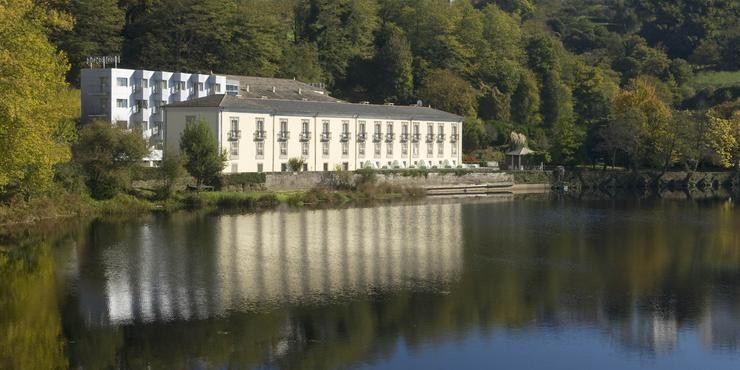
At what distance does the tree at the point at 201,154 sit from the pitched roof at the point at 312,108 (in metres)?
4.93

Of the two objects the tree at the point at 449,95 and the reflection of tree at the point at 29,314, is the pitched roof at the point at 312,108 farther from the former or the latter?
the reflection of tree at the point at 29,314

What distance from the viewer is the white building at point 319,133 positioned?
55.6 metres

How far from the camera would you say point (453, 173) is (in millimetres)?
63719

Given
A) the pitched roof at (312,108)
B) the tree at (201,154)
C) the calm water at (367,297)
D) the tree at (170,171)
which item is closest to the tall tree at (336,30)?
the pitched roof at (312,108)

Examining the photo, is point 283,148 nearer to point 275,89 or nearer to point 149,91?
point 275,89

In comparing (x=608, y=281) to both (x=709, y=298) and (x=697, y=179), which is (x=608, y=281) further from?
(x=697, y=179)

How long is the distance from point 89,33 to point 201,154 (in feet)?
85.5

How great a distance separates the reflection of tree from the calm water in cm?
7

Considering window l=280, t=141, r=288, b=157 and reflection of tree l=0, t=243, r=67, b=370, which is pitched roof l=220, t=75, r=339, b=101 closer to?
window l=280, t=141, r=288, b=157

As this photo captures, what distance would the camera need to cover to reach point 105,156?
45312mm

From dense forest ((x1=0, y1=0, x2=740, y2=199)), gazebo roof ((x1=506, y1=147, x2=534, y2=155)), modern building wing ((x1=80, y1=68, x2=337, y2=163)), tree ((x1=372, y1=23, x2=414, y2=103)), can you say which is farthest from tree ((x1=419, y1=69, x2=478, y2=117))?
modern building wing ((x1=80, y1=68, x2=337, y2=163))

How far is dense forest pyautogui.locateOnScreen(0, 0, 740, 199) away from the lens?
72125 mm

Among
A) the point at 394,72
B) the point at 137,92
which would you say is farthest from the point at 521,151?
the point at 137,92

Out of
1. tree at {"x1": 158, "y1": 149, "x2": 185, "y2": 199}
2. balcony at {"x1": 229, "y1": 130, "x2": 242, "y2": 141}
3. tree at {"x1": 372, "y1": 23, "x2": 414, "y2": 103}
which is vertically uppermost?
tree at {"x1": 372, "y1": 23, "x2": 414, "y2": 103}
